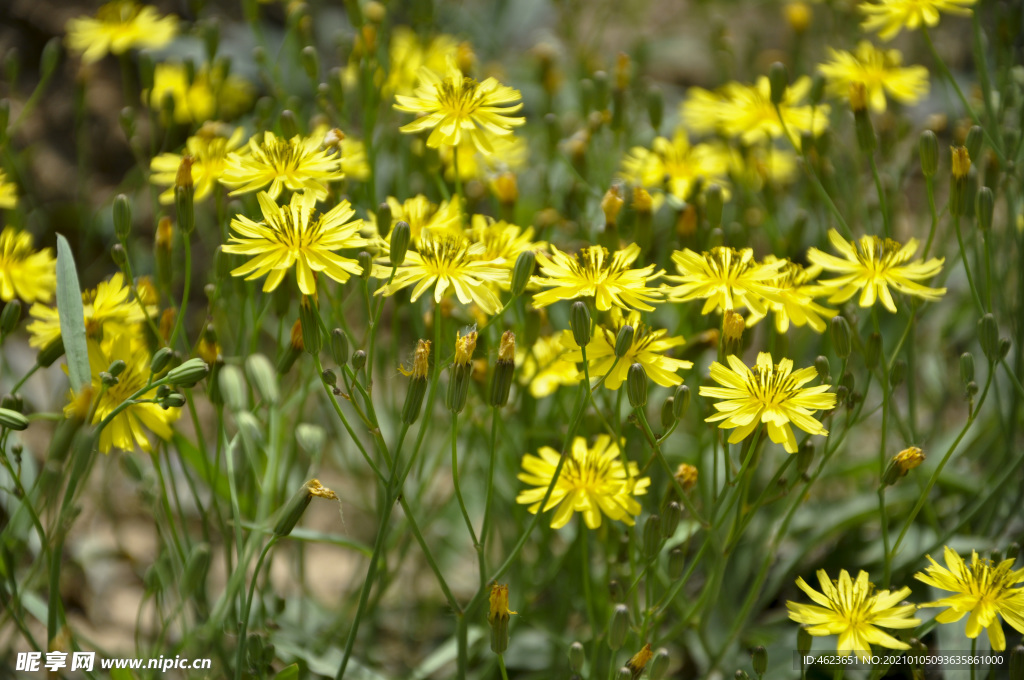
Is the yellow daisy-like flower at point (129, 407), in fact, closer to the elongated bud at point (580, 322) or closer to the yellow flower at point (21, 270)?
the yellow flower at point (21, 270)

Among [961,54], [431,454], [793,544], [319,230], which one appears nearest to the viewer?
[319,230]

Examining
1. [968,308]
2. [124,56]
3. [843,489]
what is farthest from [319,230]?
[968,308]

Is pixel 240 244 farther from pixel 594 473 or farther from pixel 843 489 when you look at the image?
pixel 843 489

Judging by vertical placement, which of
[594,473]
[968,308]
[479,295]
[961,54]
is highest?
[961,54]

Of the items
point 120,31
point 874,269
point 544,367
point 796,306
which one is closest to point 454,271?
point 544,367

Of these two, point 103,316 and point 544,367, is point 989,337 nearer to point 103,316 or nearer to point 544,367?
point 544,367

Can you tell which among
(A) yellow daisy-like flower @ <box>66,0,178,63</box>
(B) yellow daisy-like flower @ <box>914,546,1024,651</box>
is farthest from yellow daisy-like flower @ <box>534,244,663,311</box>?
(A) yellow daisy-like flower @ <box>66,0,178,63</box>
